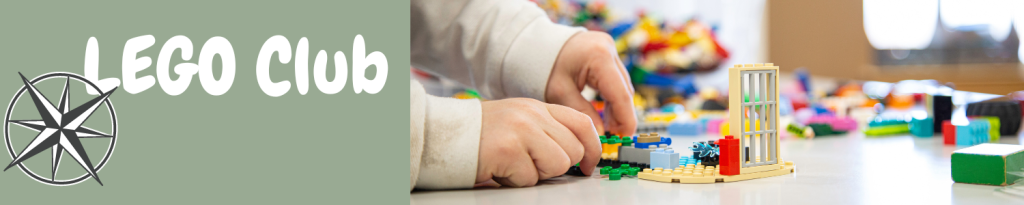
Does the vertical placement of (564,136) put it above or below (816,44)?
below

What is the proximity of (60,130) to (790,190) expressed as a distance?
53 cm

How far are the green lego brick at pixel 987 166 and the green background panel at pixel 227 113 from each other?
52 centimetres

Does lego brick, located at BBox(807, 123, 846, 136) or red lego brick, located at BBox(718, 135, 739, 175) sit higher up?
lego brick, located at BBox(807, 123, 846, 136)

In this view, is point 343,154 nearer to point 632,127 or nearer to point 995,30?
point 632,127

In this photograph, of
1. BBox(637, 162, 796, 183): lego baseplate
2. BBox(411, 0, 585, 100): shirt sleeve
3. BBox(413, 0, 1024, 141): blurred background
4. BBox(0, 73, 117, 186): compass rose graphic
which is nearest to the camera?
BBox(0, 73, 117, 186): compass rose graphic

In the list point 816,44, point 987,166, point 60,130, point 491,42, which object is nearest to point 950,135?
point 987,166

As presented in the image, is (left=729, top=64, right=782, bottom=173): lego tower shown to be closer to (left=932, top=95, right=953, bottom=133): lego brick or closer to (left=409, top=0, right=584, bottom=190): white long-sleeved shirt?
(left=409, top=0, right=584, bottom=190): white long-sleeved shirt

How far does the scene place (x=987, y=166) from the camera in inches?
25.9

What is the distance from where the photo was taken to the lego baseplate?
667 mm

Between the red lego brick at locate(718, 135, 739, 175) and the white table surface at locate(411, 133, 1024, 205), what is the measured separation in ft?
0.05

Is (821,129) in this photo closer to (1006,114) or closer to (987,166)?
(1006,114)

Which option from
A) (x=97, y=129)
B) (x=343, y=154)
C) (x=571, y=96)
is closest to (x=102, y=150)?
(x=97, y=129)

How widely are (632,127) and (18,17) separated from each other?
0.70 metres

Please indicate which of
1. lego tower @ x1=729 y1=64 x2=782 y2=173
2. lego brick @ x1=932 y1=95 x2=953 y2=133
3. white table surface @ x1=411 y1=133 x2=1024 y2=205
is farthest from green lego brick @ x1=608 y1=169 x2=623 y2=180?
lego brick @ x1=932 y1=95 x2=953 y2=133
